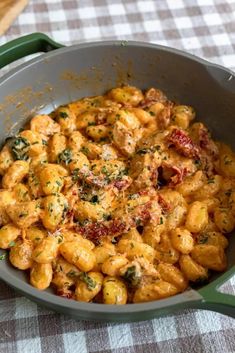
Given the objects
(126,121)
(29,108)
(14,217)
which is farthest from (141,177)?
(29,108)

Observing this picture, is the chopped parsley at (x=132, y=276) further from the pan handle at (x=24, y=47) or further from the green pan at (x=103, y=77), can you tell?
the pan handle at (x=24, y=47)

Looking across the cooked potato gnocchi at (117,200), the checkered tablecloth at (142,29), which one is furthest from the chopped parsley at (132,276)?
the checkered tablecloth at (142,29)

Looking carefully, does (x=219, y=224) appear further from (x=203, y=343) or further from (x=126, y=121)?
(x=126, y=121)

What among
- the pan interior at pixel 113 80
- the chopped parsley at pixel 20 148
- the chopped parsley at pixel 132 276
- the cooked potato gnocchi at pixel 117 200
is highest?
the pan interior at pixel 113 80

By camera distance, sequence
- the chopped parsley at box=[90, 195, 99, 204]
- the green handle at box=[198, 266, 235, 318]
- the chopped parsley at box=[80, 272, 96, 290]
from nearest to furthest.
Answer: the green handle at box=[198, 266, 235, 318] → the chopped parsley at box=[80, 272, 96, 290] → the chopped parsley at box=[90, 195, 99, 204]

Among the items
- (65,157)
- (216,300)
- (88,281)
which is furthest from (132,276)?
(65,157)

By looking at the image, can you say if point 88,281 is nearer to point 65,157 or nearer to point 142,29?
point 65,157

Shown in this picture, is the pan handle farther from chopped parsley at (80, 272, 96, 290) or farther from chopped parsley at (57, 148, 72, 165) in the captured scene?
chopped parsley at (80, 272, 96, 290)

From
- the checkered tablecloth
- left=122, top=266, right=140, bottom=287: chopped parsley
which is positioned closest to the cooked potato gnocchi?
left=122, top=266, right=140, bottom=287: chopped parsley
